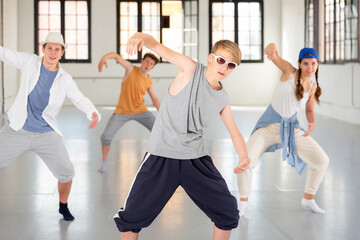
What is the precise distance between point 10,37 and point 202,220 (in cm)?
1254

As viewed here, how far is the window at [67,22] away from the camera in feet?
58.6

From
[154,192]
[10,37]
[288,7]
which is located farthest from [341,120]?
[154,192]

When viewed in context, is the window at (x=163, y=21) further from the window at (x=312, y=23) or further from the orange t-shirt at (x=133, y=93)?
the orange t-shirt at (x=133, y=93)

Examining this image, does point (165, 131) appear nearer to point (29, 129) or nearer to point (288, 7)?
point (29, 129)

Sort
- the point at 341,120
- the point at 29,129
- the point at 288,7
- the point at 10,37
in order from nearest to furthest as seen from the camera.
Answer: the point at 29,129, the point at 341,120, the point at 10,37, the point at 288,7

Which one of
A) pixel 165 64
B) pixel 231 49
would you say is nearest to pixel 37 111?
pixel 231 49

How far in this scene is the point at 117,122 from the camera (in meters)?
7.00

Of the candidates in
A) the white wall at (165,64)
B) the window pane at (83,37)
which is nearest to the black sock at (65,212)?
the white wall at (165,64)

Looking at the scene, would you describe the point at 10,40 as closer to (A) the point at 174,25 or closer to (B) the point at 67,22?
(B) the point at 67,22

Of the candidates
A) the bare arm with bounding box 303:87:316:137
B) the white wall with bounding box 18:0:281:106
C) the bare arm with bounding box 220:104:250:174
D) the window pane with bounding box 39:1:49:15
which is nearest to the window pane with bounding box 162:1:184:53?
the white wall with bounding box 18:0:281:106

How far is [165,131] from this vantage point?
10.4ft

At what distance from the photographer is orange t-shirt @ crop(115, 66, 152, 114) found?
7.01 meters

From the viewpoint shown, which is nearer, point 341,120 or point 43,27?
point 341,120

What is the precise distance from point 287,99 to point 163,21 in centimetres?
1355
